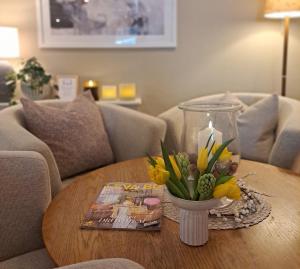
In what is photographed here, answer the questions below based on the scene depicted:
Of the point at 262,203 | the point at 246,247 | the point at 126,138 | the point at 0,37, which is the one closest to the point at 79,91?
the point at 0,37

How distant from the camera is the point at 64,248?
37.7 inches

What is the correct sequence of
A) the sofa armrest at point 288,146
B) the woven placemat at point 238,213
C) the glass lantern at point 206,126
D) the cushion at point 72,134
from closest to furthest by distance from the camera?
the woven placemat at point 238,213, the glass lantern at point 206,126, the sofa armrest at point 288,146, the cushion at point 72,134

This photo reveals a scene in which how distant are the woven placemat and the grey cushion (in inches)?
16.0

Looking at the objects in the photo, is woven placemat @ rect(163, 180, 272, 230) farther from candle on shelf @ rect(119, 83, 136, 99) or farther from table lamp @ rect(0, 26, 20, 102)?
table lamp @ rect(0, 26, 20, 102)

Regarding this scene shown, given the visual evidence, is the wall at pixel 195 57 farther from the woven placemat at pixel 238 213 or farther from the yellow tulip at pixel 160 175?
the yellow tulip at pixel 160 175

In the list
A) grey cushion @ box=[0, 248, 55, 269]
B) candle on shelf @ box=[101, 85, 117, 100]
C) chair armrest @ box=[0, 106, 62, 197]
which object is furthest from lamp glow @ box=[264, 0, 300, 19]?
grey cushion @ box=[0, 248, 55, 269]

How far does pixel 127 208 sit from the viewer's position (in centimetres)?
117

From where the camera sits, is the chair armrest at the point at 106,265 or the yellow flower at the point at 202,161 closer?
the chair armrest at the point at 106,265

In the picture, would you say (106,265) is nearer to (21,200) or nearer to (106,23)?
(21,200)

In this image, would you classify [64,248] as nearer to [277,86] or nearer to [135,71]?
[135,71]

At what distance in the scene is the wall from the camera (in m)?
2.99

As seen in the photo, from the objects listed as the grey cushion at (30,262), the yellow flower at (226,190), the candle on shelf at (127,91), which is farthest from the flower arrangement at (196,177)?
the candle on shelf at (127,91)

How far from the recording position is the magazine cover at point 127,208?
107 centimetres

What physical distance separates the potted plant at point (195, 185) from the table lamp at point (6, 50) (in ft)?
7.28
